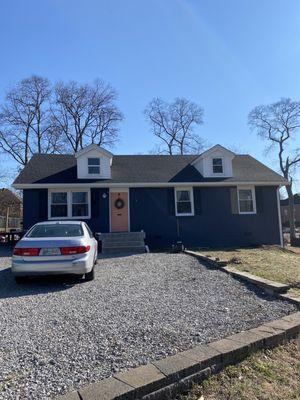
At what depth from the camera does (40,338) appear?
427 cm

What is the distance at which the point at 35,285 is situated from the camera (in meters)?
7.62

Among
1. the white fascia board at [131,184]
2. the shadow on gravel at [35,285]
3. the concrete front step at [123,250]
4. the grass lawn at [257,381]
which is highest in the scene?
the white fascia board at [131,184]

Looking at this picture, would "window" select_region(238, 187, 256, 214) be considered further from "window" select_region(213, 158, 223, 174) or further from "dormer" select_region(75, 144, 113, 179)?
"dormer" select_region(75, 144, 113, 179)

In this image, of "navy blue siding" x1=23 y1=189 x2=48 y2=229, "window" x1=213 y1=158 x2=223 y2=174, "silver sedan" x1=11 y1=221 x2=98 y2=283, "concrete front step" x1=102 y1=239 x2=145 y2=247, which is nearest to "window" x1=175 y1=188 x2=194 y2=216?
"window" x1=213 y1=158 x2=223 y2=174

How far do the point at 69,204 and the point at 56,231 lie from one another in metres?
7.86

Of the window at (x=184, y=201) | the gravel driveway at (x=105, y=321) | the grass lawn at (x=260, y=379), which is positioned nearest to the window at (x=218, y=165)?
the window at (x=184, y=201)

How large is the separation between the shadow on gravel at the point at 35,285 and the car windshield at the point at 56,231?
1051 millimetres

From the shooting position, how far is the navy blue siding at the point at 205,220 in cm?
1667

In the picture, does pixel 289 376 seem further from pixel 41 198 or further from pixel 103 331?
pixel 41 198

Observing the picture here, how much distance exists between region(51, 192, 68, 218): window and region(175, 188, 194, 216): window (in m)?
5.25

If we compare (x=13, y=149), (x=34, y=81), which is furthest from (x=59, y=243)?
(x=34, y=81)

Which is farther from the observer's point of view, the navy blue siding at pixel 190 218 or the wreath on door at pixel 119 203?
the wreath on door at pixel 119 203

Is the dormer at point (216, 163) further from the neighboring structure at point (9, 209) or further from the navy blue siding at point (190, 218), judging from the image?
the neighboring structure at point (9, 209)

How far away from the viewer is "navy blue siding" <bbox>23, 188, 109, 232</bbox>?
15539 millimetres
